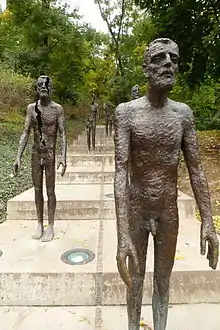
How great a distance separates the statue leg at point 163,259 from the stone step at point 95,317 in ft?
2.64

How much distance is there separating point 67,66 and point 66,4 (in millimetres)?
3496

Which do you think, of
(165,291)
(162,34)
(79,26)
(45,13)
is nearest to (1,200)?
(165,291)

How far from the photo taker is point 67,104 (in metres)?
23.8

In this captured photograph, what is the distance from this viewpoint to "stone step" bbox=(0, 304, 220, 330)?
3525 millimetres

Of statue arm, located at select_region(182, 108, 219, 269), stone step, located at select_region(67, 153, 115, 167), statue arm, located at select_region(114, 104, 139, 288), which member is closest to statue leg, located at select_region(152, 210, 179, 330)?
statue arm, located at select_region(182, 108, 219, 269)

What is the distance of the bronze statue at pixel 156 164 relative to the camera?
92.6 inches

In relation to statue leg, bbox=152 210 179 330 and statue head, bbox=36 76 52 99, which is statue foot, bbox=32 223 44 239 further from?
statue leg, bbox=152 210 179 330

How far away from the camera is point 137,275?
8.59ft

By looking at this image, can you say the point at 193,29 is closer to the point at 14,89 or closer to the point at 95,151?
the point at 95,151

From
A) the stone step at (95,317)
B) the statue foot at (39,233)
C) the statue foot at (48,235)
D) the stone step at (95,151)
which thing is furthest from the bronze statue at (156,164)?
the stone step at (95,151)

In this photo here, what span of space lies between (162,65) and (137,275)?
144 centimetres

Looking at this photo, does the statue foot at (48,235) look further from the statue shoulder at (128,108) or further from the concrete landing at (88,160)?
the concrete landing at (88,160)

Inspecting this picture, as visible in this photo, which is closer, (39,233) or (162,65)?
(162,65)

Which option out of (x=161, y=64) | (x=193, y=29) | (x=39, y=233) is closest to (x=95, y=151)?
(x=193, y=29)
